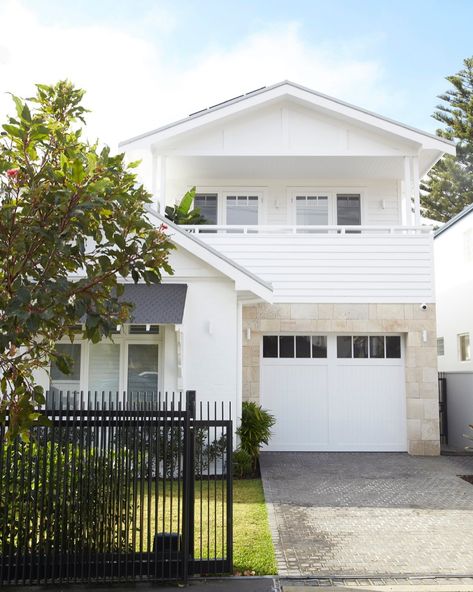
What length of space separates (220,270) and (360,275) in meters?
4.19

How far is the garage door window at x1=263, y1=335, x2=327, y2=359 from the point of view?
1519 centimetres

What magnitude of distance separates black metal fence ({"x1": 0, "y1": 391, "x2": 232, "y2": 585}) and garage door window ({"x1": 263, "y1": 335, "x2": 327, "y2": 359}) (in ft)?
27.9

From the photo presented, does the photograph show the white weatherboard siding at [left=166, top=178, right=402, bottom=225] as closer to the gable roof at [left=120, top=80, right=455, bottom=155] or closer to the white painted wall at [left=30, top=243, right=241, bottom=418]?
the gable roof at [left=120, top=80, right=455, bottom=155]

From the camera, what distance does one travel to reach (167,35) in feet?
34.6

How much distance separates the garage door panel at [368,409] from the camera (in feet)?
48.8

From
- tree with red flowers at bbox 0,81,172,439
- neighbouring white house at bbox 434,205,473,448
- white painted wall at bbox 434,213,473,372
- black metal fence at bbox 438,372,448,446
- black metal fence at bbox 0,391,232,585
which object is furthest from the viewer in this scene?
white painted wall at bbox 434,213,473,372

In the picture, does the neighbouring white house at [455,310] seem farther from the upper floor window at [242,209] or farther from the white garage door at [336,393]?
the upper floor window at [242,209]

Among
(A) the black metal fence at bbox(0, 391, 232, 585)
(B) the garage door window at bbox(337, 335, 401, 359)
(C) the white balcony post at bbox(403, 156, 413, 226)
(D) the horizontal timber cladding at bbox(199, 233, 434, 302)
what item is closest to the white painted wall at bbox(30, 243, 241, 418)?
(D) the horizontal timber cladding at bbox(199, 233, 434, 302)

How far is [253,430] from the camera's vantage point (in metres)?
12.8

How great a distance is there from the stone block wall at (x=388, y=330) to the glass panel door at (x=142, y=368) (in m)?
2.58

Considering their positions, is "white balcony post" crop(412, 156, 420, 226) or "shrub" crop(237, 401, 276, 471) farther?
"white balcony post" crop(412, 156, 420, 226)

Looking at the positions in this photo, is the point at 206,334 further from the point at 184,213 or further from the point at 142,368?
the point at 184,213

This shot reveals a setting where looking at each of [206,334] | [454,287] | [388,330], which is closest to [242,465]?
[206,334]

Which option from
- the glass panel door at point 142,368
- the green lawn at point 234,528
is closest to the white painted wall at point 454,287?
the glass panel door at point 142,368
